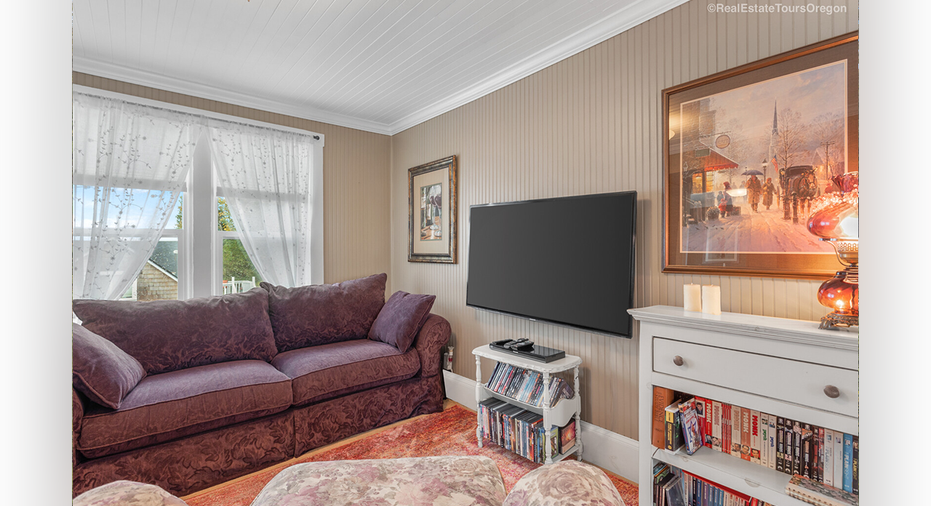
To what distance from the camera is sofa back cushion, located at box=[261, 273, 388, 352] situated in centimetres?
302

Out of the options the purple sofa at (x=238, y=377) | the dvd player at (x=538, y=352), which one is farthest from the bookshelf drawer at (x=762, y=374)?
the purple sofa at (x=238, y=377)

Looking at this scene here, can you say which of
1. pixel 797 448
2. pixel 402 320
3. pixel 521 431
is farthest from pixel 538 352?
pixel 797 448

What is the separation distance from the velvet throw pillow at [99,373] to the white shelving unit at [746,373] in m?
2.50

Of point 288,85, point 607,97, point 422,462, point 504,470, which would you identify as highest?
point 288,85

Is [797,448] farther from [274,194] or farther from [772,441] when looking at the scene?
[274,194]

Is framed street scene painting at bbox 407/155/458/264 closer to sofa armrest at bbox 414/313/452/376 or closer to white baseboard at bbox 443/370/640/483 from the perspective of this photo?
sofa armrest at bbox 414/313/452/376

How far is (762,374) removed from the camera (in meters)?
1.48

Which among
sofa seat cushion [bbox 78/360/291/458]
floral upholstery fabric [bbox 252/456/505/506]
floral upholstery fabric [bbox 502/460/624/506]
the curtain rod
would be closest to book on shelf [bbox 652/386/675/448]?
floral upholstery fabric [bbox 252/456/505/506]

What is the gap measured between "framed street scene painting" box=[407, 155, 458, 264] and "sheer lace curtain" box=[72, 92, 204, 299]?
1821 millimetres

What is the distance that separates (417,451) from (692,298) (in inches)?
Answer: 70.6

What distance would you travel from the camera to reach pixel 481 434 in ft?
8.43

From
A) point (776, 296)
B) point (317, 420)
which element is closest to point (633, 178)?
point (776, 296)

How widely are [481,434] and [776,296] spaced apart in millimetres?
1778

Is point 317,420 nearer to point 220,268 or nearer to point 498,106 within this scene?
point 220,268
